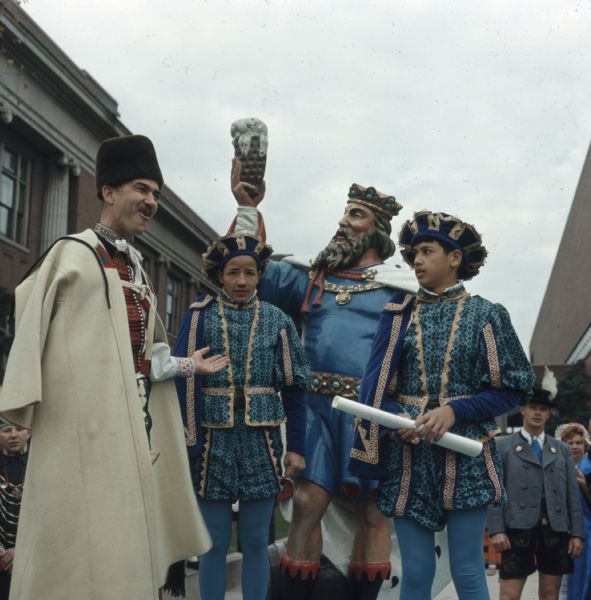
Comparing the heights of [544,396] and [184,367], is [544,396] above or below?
above

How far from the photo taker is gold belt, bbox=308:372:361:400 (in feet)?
16.5

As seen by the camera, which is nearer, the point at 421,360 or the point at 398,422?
the point at 398,422

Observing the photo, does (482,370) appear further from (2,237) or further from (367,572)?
(2,237)

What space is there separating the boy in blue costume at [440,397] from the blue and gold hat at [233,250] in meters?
0.95

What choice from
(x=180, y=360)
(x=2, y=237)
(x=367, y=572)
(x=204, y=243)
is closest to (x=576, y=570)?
(x=367, y=572)

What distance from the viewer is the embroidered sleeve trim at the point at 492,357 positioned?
3.91 meters

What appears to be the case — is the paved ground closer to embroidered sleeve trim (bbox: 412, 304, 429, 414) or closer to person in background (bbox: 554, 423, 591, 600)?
person in background (bbox: 554, 423, 591, 600)

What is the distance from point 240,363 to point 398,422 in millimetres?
1206

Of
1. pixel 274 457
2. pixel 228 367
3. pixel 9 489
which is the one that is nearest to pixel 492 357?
pixel 274 457

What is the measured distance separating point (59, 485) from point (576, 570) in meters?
5.04

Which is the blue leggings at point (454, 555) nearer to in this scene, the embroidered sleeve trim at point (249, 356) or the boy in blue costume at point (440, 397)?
the boy in blue costume at point (440, 397)

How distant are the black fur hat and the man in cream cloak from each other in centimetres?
34

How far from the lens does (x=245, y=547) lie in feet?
15.3

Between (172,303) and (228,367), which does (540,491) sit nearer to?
(228,367)
